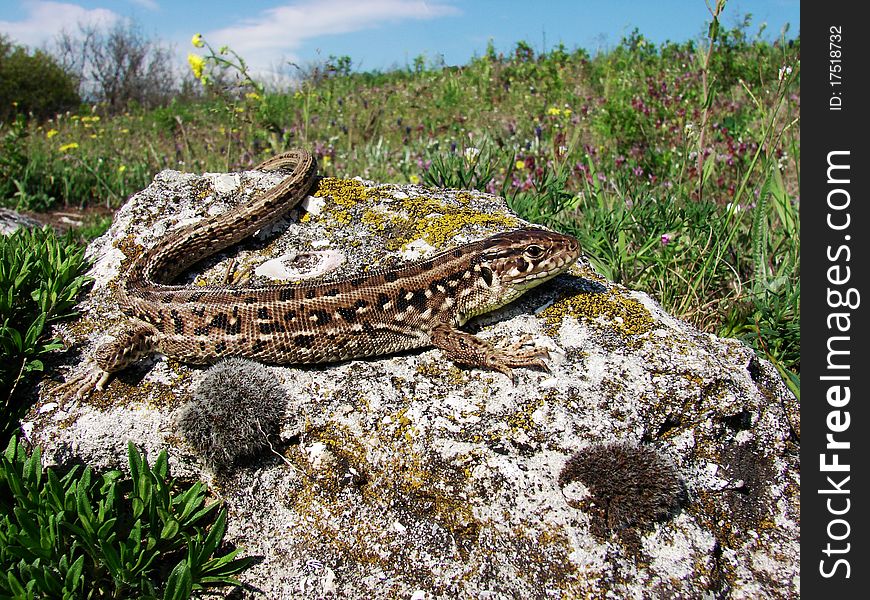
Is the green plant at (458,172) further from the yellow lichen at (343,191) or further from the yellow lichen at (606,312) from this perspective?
the yellow lichen at (606,312)

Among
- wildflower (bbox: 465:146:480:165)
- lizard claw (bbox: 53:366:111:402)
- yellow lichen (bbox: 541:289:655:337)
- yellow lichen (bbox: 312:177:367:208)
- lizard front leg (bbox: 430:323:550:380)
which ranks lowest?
lizard claw (bbox: 53:366:111:402)

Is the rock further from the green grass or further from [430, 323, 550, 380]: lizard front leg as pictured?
the green grass

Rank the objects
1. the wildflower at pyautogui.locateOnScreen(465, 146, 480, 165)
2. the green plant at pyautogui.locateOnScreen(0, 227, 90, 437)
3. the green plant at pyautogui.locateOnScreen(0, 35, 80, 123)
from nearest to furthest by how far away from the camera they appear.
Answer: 1. the green plant at pyautogui.locateOnScreen(0, 227, 90, 437)
2. the wildflower at pyautogui.locateOnScreen(465, 146, 480, 165)
3. the green plant at pyautogui.locateOnScreen(0, 35, 80, 123)

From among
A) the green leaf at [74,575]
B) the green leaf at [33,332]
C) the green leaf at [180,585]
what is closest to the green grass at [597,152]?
the green leaf at [33,332]

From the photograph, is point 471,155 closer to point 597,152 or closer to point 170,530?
point 597,152

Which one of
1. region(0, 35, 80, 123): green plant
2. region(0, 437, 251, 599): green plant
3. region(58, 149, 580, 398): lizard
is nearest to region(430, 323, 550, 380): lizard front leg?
region(58, 149, 580, 398): lizard

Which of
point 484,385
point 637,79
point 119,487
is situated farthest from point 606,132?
point 119,487

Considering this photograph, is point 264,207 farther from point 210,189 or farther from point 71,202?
point 71,202
